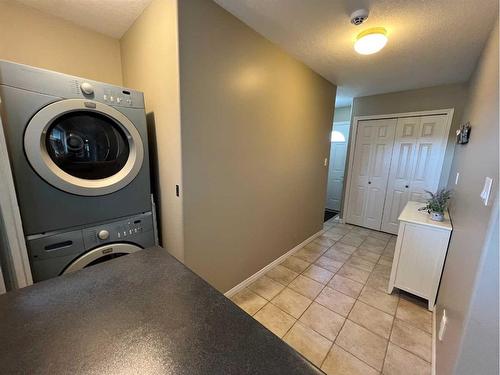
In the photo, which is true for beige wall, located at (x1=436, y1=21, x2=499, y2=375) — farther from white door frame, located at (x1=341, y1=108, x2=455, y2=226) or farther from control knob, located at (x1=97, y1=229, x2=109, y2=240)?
white door frame, located at (x1=341, y1=108, x2=455, y2=226)

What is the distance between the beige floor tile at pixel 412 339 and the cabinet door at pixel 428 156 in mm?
2238

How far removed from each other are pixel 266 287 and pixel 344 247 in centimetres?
156

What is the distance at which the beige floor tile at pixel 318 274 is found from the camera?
2.33m

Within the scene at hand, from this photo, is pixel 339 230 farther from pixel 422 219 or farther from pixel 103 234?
pixel 103 234

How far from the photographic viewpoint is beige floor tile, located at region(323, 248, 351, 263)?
2.77 meters

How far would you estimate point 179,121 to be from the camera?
141 cm

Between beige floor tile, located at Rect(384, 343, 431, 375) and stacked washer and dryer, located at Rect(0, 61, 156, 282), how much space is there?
1.90m

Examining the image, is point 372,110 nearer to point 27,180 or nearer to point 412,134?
point 412,134

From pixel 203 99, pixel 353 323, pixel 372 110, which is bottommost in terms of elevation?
pixel 353 323

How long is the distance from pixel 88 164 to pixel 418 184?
4132mm

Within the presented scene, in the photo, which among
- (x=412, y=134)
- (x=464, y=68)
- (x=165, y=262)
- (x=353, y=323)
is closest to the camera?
(x=165, y=262)

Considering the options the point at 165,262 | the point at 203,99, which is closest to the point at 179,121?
the point at 203,99

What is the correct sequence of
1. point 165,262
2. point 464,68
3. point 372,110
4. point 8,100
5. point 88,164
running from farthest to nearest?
point 372,110
point 464,68
point 88,164
point 8,100
point 165,262

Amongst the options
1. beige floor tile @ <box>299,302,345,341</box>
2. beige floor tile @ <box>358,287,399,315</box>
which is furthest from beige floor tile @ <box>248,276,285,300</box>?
beige floor tile @ <box>358,287,399,315</box>
